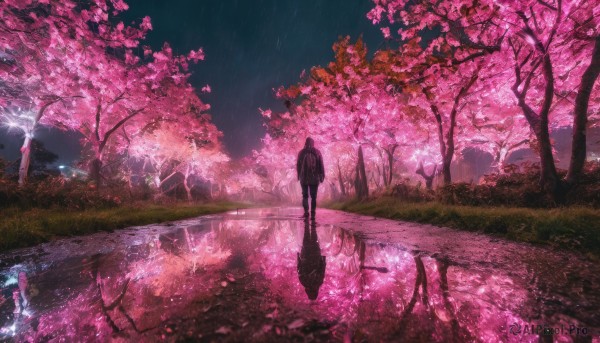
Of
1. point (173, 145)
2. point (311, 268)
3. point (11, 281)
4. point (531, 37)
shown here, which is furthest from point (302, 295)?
point (173, 145)

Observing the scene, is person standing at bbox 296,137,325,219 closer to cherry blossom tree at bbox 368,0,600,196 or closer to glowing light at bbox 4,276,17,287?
cherry blossom tree at bbox 368,0,600,196

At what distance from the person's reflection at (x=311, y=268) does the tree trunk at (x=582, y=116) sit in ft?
20.8

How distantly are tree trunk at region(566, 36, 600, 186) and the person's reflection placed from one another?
20.8 feet

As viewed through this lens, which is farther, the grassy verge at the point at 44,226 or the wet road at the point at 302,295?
the grassy verge at the point at 44,226

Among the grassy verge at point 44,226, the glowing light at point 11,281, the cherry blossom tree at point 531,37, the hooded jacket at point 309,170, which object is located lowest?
the glowing light at point 11,281

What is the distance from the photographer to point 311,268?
8.64 ft

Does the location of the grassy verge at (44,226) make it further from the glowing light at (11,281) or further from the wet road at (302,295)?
the glowing light at (11,281)

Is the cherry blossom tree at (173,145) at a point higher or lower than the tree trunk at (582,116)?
higher

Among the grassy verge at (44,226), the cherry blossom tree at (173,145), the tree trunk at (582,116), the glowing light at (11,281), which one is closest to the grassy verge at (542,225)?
the tree trunk at (582,116)

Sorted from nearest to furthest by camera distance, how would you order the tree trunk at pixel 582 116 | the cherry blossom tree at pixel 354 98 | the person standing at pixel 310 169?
the tree trunk at pixel 582 116 → the person standing at pixel 310 169 → the cherry blossom tree at pixel 354 98

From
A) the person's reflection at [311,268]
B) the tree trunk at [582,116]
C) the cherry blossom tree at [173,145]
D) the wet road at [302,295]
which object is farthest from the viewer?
the cherry blossom tree at [173,145]

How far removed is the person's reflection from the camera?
2.04m

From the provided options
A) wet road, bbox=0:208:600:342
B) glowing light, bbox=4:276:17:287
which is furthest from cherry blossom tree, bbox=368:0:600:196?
glowing light, bbox=4:276:17:287

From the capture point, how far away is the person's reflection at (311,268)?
2.04 meters
